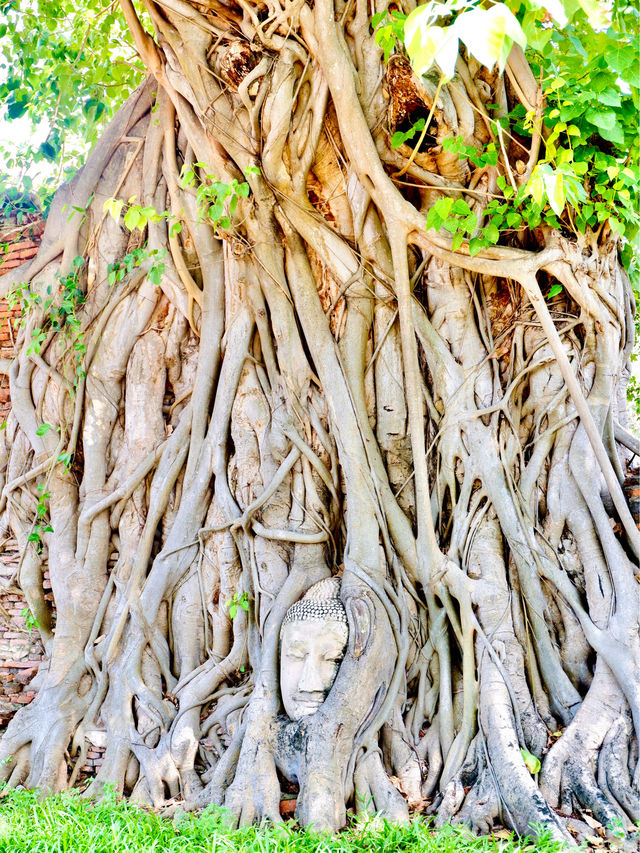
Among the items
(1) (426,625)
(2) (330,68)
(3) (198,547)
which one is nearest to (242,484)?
(3) (198,547)

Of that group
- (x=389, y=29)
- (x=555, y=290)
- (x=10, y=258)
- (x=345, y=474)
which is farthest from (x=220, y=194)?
(x=10, y=258)

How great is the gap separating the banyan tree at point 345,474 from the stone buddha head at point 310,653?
0.01 metres

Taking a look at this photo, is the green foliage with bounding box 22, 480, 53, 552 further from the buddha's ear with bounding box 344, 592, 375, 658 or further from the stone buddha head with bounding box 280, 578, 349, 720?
the buddha's ear with bounding box 344, 592, 375, 658

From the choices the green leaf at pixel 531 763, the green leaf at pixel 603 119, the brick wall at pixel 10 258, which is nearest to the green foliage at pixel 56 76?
the brick wall at pixel 10 258

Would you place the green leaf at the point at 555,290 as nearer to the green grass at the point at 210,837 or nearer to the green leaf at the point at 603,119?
the green leaf at the point at 603,119

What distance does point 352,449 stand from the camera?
3275 mm

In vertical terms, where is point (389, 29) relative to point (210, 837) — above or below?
above

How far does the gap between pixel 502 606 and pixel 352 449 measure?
909 mm

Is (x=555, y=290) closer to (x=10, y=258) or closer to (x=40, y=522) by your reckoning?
(x=40, y=522)

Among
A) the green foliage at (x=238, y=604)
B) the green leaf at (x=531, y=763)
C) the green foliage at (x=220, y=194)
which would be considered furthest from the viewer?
the green foliage at (x=238, y=604)

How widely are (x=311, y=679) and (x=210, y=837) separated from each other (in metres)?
0.67

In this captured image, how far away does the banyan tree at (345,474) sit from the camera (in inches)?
112

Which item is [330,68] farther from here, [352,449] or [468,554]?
[468,554]

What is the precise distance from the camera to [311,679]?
293 cm
